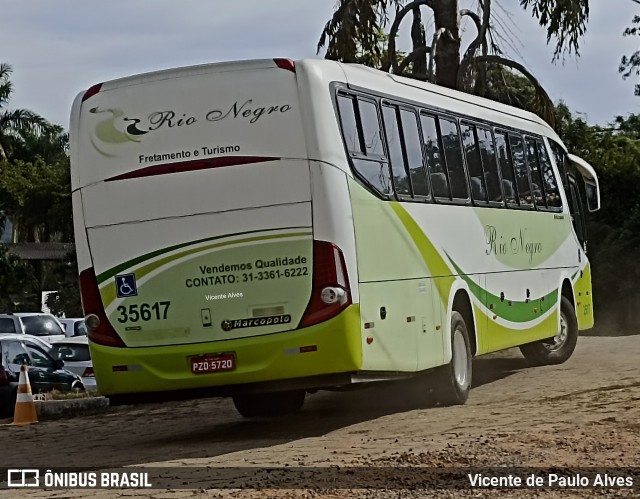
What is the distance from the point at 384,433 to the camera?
497 inches

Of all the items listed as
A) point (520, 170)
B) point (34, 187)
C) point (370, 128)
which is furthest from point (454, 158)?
point (34, 187)

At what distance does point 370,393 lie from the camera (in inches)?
675

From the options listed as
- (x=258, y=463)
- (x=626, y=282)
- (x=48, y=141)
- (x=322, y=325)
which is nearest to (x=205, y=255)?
(x=322, y=325)

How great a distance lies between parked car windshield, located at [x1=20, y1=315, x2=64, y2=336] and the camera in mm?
34159

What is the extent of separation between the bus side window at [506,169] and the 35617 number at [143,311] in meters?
6.21

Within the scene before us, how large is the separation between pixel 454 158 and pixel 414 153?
1.31 meters

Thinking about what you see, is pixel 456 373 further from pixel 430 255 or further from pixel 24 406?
pixel 24 406

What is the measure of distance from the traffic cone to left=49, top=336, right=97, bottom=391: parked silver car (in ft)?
24.0

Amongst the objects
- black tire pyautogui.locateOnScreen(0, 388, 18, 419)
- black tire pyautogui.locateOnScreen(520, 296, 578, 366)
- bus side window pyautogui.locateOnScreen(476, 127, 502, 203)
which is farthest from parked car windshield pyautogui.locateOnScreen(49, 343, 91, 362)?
bus side window pyautogui.locateOnScreen(476, 127, 502, 203)

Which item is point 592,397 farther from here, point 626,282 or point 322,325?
point 626,282

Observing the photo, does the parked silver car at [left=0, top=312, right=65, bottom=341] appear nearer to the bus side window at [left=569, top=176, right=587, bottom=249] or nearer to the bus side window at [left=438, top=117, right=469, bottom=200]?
the bus side window at [left=569, top=176, right=587, bottom=249]

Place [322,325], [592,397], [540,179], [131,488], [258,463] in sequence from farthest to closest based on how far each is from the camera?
1. [540,179]
2. [592,397]
3. [322,325]
4. [258,463]
5. [131,488]

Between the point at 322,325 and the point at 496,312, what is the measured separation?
503 cm

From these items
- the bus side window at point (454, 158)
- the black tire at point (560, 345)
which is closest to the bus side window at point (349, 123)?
the bus side window at point (454, 158)
